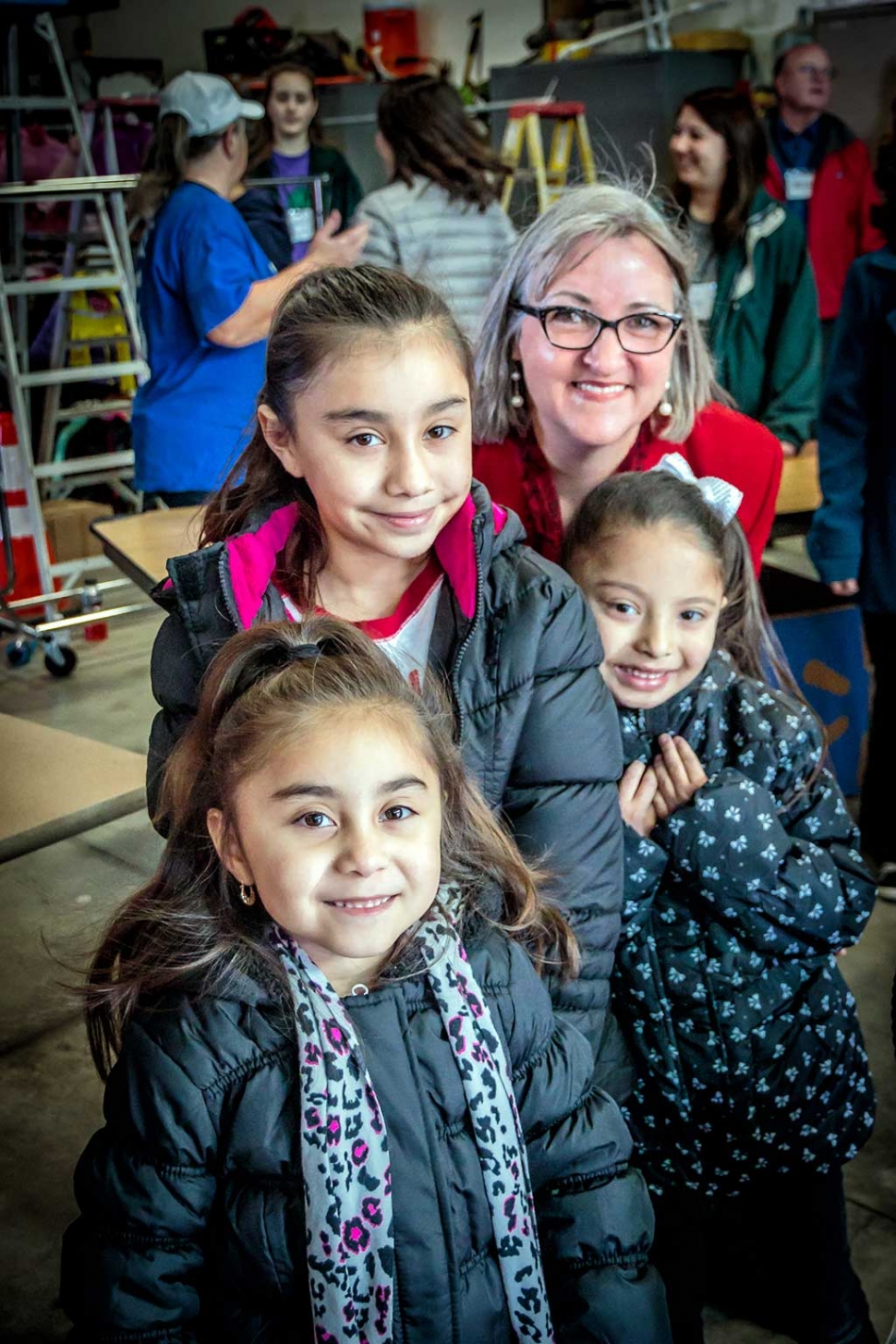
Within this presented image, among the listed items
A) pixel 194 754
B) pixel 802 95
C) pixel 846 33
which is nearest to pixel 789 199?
pixel 802 95

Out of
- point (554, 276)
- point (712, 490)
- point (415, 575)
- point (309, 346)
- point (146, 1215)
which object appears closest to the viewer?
point (146, 1215)

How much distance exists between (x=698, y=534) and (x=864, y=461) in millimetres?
1396

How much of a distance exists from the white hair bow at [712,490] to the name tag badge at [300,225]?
3.21 meters

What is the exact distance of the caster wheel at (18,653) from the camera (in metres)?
2.62

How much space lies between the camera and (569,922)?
1.35 metres

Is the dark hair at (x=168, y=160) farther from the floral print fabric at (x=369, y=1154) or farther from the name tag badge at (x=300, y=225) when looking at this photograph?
the floral print fabric at (x=369, y=1154)

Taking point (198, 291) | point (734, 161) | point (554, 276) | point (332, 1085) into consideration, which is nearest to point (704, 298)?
point (734, 161)

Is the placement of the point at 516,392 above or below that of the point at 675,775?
above

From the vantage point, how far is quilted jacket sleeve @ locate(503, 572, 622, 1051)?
135 cm

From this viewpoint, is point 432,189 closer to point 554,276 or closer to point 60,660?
point 60,660

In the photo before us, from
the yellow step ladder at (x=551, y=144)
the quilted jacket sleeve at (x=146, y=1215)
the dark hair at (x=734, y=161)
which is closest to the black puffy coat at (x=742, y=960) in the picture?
the quilted jacket sleeve at (x=146, y=1215)

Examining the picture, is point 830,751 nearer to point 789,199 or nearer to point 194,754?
point 194,754

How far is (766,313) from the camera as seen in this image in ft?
12.4

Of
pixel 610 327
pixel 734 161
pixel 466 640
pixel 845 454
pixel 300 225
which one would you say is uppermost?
pixel 734 161
